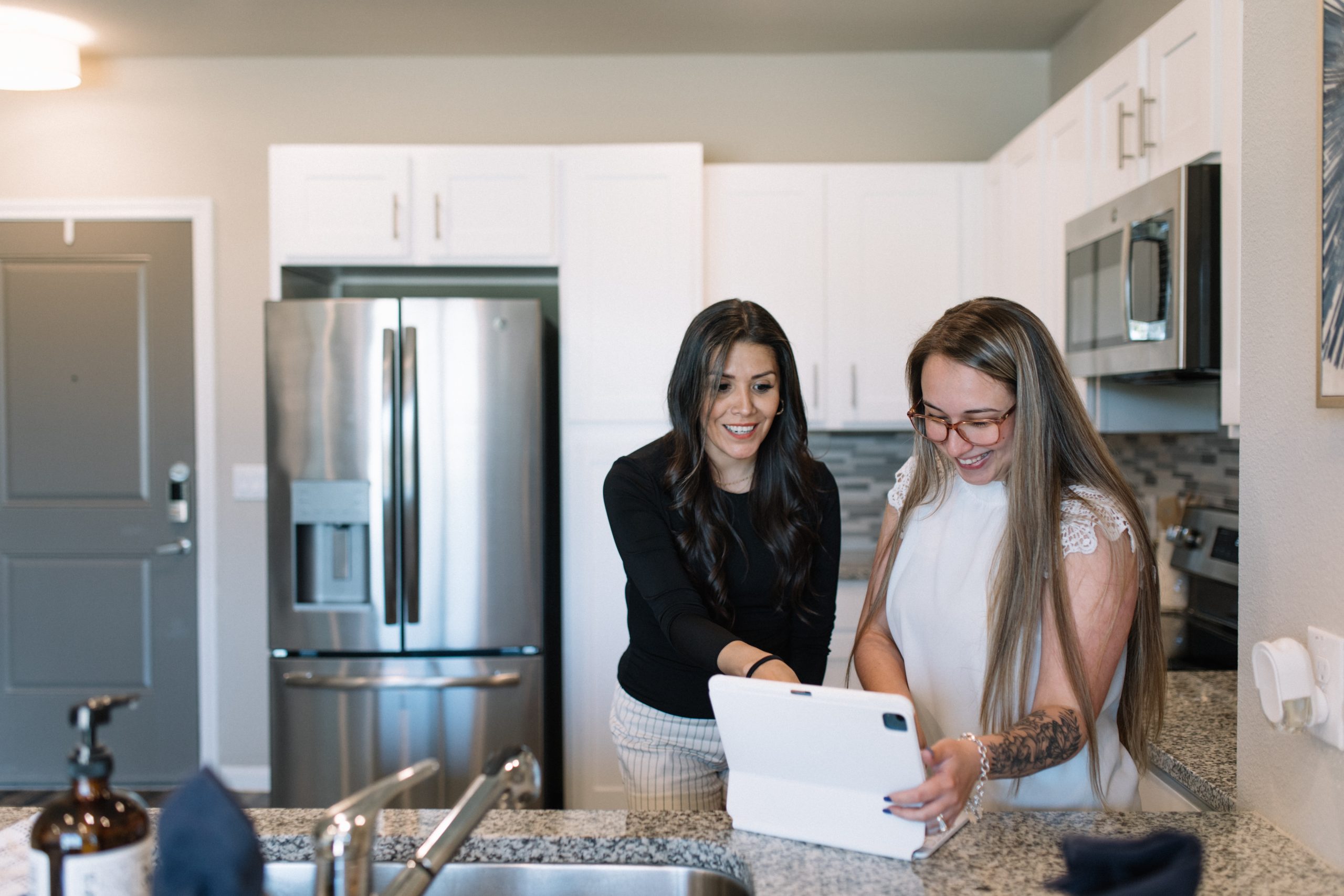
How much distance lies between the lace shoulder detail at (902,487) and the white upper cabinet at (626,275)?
57.2 inches

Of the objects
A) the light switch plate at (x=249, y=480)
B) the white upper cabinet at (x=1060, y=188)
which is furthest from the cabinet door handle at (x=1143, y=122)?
the light switch plate at (x=249, y=480)

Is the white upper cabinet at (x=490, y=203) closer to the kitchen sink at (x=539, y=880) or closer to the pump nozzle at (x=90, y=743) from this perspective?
the kitchen sink at (x=539, y=880)

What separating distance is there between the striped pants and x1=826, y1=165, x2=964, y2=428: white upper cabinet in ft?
5.28

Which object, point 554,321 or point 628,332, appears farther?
point 554,321

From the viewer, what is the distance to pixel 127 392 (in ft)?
11.2

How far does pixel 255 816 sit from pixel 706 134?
2763 millimetres

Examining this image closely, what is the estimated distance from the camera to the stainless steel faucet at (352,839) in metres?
0.73

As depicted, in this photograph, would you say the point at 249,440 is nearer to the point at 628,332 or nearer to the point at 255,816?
the point at 628,332

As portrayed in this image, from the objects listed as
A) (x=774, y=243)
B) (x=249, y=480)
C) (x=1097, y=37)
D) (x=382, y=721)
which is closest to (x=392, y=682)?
(x=382, y=721)

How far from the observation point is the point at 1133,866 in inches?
31.0

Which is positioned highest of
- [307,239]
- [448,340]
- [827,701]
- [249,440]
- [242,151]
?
[242,151]

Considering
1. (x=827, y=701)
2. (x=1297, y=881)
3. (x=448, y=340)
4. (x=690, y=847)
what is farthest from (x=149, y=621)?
(x=1297, y=881)

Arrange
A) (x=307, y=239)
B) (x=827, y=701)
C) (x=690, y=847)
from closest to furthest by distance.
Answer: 1. (x=827, y=701)
2. (x=690, y=847)
3. (x=307, y=239)

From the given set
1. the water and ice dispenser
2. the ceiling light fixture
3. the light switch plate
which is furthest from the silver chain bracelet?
the ceiling light fixture
